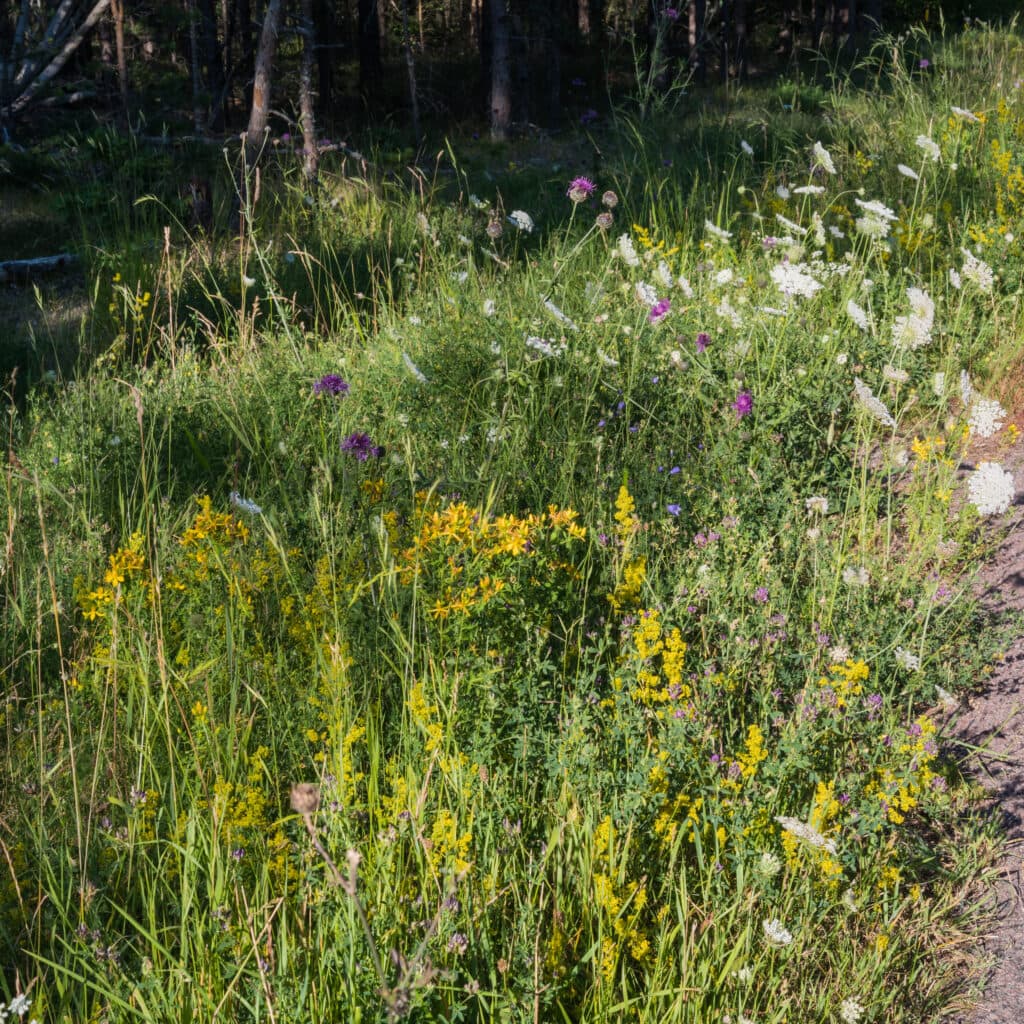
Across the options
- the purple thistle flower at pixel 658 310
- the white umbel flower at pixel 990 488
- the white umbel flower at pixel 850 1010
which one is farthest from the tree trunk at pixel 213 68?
the white umbel flower at pixel 850 1010

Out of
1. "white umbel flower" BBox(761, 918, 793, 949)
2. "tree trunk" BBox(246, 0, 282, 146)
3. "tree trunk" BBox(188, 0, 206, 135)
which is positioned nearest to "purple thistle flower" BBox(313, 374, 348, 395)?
"white umbel flower" BBox(761, 918, 793, 949)

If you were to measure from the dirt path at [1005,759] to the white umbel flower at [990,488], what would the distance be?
26 cm

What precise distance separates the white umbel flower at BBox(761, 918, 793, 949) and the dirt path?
0.43 meters

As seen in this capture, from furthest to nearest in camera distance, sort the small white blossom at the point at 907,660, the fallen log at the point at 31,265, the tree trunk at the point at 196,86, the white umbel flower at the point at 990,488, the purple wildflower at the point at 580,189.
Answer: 1. the tree trunk at the point at 196,86
2. the fallen log at the point at 31,265
3. the purple wildflower at the point at 580,189
4. the white umbel flower at the point at 990,488
5. the small white blossom at the point at 907,660

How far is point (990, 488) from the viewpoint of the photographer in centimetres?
265

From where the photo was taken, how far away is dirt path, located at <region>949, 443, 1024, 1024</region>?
1807mm

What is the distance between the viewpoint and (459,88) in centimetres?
2105

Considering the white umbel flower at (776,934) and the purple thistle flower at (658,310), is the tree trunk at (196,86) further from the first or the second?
the white umbel flower at (776,934)

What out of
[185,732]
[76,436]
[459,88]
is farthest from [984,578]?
[459,88]

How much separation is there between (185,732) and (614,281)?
329cm

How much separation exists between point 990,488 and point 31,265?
284 inches

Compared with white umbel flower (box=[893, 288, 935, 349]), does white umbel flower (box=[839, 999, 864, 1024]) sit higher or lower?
lower

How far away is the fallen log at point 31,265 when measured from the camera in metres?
7.31

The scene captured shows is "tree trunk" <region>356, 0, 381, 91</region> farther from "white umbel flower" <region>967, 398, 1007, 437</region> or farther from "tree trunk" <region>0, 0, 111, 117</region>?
"white umbel flower" <region>967, 398, 1007, 437</region>
